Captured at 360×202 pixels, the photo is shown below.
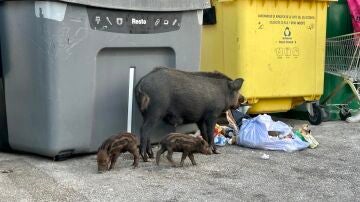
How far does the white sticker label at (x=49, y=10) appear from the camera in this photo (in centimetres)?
487

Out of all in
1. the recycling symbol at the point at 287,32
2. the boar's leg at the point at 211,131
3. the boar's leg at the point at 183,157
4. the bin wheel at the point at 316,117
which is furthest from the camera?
the bin wheel at the point at 316,117

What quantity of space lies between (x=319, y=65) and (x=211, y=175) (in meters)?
3.20

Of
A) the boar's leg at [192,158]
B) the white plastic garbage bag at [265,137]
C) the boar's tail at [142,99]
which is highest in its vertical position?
the boar's tail at [142,99]

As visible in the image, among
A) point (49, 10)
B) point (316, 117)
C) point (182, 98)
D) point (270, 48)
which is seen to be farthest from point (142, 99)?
point (316, 117)

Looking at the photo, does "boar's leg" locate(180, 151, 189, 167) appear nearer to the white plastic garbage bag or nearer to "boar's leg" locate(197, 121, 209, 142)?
"boar's leg" locate(197, 121, 209, 142)

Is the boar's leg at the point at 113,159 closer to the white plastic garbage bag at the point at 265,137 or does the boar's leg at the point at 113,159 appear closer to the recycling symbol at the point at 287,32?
the white plastic garbage bag at the point at 265,137

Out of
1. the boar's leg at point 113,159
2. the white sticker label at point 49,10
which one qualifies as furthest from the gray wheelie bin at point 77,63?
the boar's leg at point 113,159

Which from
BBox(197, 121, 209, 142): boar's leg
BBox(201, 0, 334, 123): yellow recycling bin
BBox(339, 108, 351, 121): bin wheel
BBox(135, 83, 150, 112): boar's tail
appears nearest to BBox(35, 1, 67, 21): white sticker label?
BBox(135, 83, 150, 112): boar's tail

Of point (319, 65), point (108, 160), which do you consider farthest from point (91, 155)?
point (319, 65)

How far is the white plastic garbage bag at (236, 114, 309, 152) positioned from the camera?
593 cm

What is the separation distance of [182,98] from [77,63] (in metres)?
1.02

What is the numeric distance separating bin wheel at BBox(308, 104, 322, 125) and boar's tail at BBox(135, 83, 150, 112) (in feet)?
10.2

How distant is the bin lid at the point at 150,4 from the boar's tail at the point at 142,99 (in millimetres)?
739

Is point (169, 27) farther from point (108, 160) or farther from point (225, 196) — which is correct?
point (225, 196)
